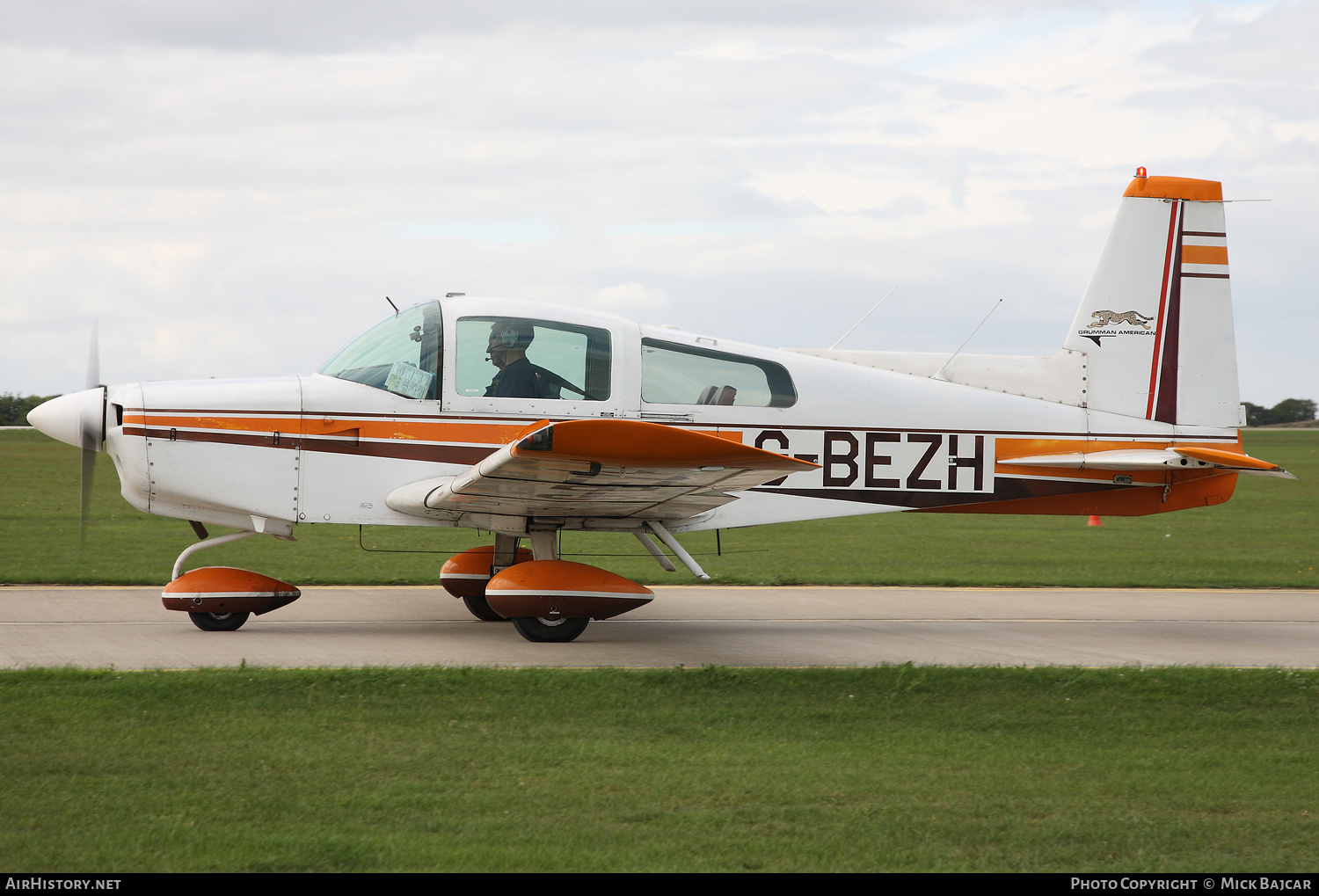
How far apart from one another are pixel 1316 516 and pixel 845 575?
47.3ft

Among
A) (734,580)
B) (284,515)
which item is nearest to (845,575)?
(734,580)

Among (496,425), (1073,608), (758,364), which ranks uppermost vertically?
(758,364)

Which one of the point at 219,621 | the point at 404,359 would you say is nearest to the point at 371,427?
the point at 404,359

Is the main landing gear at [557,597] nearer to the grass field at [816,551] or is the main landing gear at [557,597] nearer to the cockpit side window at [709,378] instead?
the cockpit side window at [709,378]

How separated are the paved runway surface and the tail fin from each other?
1966 mm

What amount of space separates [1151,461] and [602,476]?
4689mm

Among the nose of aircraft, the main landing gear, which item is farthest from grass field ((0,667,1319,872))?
the nose of aircraft

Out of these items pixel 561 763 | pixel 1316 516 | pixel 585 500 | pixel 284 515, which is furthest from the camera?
pixel 1316 516

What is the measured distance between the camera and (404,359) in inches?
312

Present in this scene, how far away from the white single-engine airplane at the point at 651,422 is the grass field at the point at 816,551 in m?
2.53

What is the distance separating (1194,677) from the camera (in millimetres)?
6668

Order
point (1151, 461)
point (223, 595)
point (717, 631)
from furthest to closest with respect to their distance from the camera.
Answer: point (1151, 461) → point (717, 631) → point (223, 595)

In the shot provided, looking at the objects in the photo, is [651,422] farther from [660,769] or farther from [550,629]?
[660,769]
